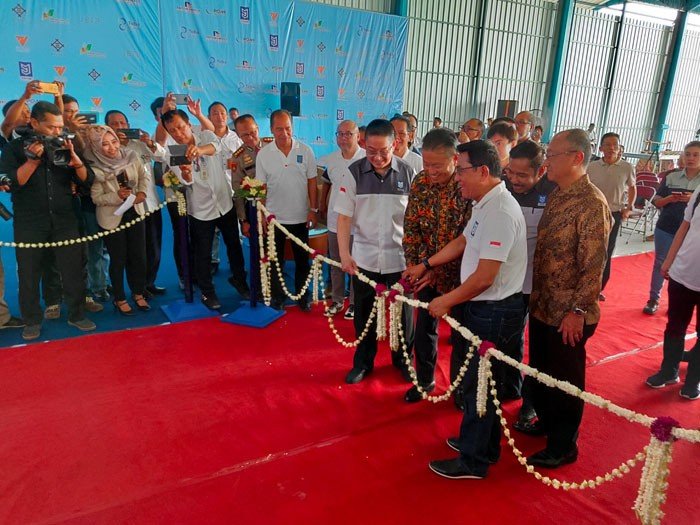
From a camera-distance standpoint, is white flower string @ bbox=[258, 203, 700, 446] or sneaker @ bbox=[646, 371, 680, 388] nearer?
Answer: white flower string @ bbox=[258, 203, 700, 446]

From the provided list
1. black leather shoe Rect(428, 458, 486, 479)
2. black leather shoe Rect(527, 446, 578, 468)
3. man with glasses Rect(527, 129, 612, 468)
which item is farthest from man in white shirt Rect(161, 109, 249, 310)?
black leather shoe Rect(527, 446, 578, 468)

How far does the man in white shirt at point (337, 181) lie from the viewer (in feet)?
12.5

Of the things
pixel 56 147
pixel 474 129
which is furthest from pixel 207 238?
pixel 474 129

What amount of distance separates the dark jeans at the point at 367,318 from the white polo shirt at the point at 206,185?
5.46ft

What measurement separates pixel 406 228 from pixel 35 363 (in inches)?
106

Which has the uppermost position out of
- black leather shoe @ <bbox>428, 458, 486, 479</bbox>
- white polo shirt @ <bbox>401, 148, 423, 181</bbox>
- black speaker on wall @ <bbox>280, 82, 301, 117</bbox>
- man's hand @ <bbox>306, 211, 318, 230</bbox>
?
black speaker on wall @ <bbox>280, 82, 301, 117</bbox>

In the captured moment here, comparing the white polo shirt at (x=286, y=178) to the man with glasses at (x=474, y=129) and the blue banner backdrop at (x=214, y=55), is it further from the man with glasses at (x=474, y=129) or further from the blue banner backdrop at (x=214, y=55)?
the blue banner backdrop at (x=214, y=55)

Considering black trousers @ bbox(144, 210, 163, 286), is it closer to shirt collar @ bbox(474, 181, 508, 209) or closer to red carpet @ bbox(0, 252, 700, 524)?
red carpet @ bbox(0, 252, 700, 524)

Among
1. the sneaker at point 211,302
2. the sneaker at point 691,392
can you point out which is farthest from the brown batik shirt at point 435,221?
the sneaker at point 211,302

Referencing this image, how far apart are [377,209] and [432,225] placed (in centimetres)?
39

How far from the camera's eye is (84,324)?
3.72 meters

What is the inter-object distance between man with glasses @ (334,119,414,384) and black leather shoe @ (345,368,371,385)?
31cm

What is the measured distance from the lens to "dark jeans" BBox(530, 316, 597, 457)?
2.13 metres

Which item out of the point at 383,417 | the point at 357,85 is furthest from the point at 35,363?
the point at 357,85
